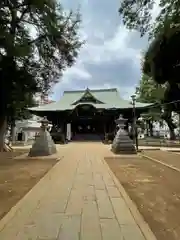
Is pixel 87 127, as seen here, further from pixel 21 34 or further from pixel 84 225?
pixel 84 225

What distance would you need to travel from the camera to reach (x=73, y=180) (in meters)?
9.37

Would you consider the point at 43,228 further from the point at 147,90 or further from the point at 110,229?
the point at 147,90

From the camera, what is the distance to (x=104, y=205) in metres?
6.27

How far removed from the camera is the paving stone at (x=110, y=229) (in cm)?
432

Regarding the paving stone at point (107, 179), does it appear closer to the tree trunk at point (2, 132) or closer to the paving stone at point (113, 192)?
the paving stone at point (113, 192)

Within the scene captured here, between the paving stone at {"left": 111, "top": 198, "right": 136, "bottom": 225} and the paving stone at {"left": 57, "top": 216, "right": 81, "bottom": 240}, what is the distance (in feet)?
2.17

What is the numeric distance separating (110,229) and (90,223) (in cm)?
39

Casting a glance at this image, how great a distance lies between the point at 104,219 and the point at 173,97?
24518 mm

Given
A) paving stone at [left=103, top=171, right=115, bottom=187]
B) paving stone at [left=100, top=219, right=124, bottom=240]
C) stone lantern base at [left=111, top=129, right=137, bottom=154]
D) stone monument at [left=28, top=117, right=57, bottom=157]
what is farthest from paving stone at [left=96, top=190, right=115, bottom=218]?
stone lantern base at [left=111, top=129, right=137, bottom=154]

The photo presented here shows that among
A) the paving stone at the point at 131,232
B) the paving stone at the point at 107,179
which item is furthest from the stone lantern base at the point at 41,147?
the paving stone at the point at 131,232

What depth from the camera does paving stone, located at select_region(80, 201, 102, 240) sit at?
435cm

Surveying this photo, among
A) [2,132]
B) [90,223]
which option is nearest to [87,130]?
[2,132]

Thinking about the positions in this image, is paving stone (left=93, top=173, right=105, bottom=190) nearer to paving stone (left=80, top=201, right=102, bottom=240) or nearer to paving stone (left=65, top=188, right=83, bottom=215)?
paving stone (left=65, top=188, right=83, bottom=215)

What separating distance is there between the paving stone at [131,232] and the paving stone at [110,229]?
0.07m
